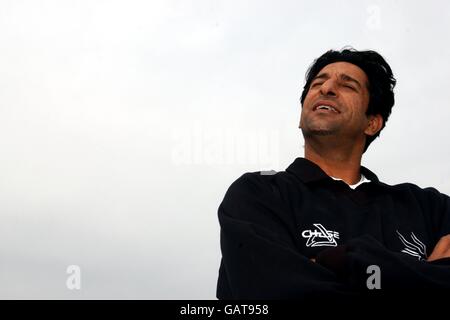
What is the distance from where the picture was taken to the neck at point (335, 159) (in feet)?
18.1

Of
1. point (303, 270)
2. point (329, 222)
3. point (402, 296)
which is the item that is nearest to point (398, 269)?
point (402, 296)

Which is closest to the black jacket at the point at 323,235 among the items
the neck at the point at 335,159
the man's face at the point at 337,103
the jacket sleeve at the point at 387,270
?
the jacket sleeve at the point at 387,270

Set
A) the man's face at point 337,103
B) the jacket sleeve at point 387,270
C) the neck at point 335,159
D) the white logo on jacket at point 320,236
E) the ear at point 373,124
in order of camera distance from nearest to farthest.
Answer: the jacket sleeve at point 387,270, the white logo on jacket at point 320,236, the man's face at point 337,103, the neck at point 335,159, the ear at point 373,124

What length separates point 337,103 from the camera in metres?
5.53

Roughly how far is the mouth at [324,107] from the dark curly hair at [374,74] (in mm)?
531

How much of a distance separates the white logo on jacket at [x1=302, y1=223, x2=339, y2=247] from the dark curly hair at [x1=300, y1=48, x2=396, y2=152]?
5.72 feet

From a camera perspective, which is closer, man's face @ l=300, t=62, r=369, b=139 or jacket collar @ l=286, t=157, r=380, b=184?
jacket collar @ l=286, t=157, r=380, b=184

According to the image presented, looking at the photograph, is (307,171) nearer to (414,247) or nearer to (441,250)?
(414,247)

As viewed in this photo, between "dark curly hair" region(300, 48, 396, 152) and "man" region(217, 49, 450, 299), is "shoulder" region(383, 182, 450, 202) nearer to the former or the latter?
"man" region(217, 49, 450, 299)

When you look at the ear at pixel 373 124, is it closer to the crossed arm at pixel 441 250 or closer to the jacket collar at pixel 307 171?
the jacket collar at pixel 307 171

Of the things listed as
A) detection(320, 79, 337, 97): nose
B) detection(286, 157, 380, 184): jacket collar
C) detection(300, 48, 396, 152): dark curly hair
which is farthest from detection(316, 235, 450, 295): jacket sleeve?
detection(300, 48, 396, 152): dark curly hair

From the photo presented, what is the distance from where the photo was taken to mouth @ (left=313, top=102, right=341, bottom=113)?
547 centimetres

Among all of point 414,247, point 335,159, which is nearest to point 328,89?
point 335,159

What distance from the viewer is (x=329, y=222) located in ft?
15.0
